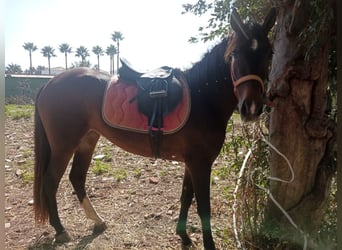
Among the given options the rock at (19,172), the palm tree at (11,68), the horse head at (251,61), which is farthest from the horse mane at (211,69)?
the rock at (19,172)

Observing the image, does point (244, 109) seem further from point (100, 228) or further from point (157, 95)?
point (100, 228)

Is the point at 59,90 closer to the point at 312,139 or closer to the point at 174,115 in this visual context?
the point at 174,115

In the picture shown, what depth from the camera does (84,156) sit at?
1953 millimetres

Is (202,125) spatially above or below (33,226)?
above

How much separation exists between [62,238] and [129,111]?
908 millimetres

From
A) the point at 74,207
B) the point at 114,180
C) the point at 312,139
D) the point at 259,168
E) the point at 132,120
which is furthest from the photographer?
the point at 114,180

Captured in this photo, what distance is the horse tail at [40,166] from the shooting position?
172 centimetres

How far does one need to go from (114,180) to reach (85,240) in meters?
0.75

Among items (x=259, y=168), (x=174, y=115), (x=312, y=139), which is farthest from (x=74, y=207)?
(x=312, y=139)

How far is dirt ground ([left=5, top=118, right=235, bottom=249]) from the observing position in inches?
65.9

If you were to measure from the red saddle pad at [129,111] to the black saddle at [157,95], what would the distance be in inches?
1.0

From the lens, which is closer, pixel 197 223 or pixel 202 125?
pixel 202 125

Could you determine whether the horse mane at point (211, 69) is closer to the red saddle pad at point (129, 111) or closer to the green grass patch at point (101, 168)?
the red saddle pad at point (129, 111)

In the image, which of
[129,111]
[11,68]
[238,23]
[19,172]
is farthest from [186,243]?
[11,68]
